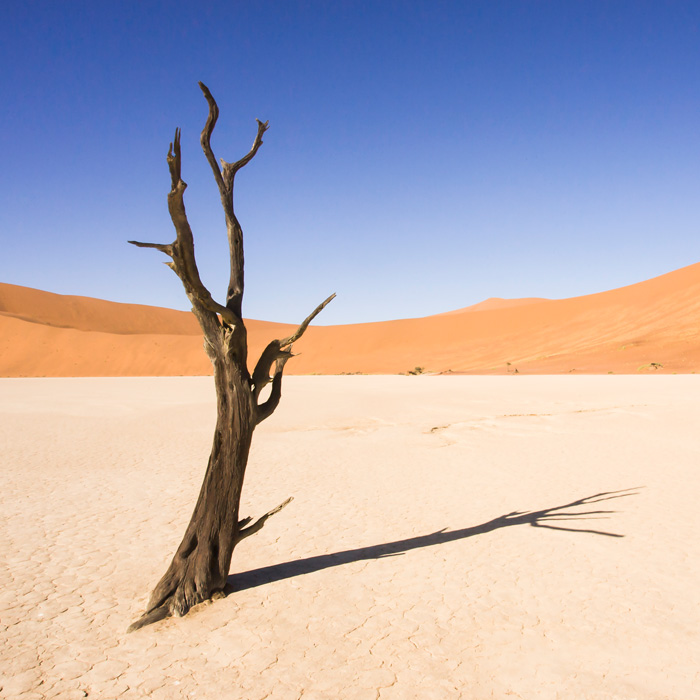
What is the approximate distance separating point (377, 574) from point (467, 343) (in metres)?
54.3

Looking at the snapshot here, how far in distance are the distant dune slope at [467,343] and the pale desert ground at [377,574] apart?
26.0 metres

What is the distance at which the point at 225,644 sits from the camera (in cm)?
361

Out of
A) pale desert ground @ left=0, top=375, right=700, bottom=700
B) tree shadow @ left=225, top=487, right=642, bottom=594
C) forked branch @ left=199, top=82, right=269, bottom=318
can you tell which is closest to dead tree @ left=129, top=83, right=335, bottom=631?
forked branch @ left=199, top=82, right=269, bottom=318

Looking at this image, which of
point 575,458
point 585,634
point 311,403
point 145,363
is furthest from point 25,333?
point 585,634

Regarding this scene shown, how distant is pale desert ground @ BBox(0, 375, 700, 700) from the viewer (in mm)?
3273

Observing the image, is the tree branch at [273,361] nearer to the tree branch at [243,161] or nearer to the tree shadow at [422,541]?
the tree branch at [243,161]

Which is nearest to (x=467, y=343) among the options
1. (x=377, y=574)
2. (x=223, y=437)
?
(x=377, y=574)

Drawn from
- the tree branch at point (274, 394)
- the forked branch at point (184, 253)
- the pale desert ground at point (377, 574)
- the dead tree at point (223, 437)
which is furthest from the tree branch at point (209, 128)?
the pale desert ground at point (377, 574)

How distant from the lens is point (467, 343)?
57719mm

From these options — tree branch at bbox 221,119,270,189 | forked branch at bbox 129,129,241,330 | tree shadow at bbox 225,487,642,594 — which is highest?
tree branch at bbox 221,119,270,189

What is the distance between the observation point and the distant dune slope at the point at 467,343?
37.4 meters

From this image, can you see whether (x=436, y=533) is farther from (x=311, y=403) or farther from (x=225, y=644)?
(x=311, y=403)

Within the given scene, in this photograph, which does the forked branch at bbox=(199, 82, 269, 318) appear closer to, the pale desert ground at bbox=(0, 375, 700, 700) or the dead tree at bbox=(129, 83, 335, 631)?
the dead tree at bbox=(129, 83, 335, 631)

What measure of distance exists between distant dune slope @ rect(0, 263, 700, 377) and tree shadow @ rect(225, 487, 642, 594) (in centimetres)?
2705
